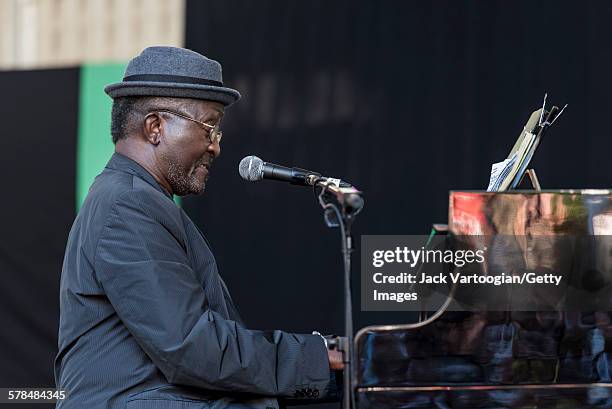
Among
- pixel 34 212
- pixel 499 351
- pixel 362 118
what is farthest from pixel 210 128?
pixel 34 212

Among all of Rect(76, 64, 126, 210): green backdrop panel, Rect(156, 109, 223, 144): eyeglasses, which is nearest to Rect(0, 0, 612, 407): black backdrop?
Rect(76, 64, 126, 210): green backdrop panel

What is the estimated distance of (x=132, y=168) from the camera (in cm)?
261

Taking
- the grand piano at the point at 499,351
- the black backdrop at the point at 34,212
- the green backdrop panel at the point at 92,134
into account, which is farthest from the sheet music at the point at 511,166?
the black backdrop at the point at 34,212

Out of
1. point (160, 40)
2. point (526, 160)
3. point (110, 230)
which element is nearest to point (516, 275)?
point (526, 160)

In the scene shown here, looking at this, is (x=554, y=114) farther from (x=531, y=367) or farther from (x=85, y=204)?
(x=85, y=204)

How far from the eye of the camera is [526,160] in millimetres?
2594

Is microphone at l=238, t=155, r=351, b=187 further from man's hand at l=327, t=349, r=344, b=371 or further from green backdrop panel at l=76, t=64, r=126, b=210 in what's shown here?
green backdrop panel at l=76, t=64, r=126, b=210

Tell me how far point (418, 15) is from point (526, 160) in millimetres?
2331

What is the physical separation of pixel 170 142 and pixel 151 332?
1.91 ft

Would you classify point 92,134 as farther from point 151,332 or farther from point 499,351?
point 499,351

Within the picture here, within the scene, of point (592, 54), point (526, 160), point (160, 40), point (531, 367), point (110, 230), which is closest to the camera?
point (531, 367)

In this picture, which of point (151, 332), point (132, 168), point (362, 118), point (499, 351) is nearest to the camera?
point (499, 351)

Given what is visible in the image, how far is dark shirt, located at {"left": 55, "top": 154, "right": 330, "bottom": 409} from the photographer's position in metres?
2.34

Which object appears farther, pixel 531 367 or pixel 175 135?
pixel 175 135
